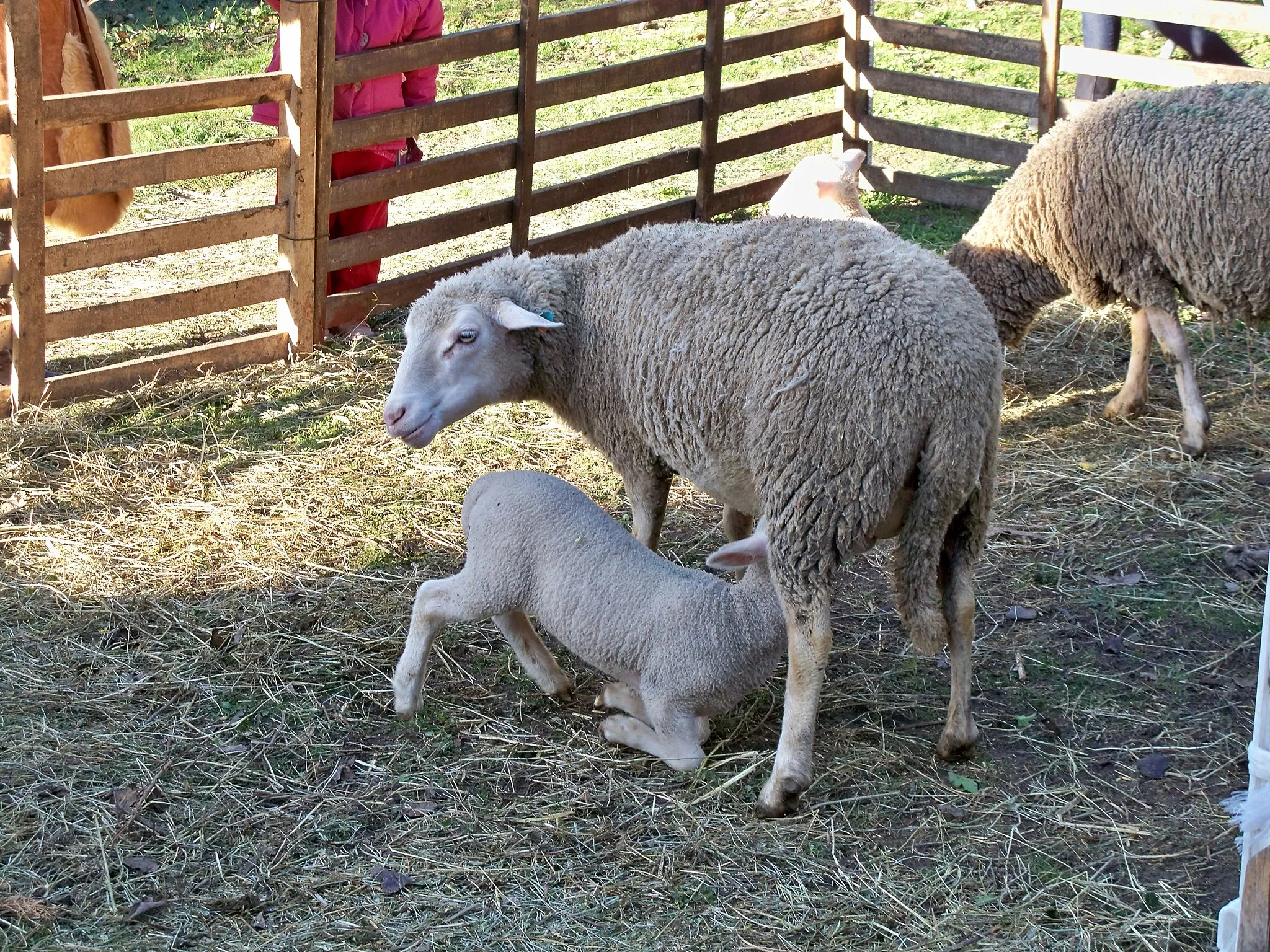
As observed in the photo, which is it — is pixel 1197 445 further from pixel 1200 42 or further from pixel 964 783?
pixel 1200 42

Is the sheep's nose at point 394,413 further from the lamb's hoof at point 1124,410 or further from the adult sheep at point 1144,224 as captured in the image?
the lamb's hoof at point 1124,410

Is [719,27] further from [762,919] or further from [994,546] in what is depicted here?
[762,919]

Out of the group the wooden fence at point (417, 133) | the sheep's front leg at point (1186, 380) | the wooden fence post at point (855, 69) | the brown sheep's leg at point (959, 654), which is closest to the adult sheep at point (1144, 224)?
the sheep's front leg at point (1186, 380)

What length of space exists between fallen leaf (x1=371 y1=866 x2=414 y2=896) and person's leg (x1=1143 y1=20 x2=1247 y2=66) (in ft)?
24.5

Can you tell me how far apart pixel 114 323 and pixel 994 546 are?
4.01 metres

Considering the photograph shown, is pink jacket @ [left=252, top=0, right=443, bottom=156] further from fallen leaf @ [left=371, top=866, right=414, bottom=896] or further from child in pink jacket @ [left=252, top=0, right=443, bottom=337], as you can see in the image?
fallen leaf @ [left=371, top=866, right=414, bottom=896]

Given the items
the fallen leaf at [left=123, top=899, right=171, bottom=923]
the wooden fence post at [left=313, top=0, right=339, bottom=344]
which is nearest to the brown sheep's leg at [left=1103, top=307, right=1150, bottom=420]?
the wooden fence post at [left=313, top=0, right=339, bottom=344]

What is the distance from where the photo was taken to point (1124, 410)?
6.09 meters

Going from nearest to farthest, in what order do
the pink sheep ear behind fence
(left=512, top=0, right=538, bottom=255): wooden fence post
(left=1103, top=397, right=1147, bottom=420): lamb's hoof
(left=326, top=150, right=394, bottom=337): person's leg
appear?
the pink sheep ear behind fence < (left=1103, top=397, right=1147, bottom=420): lamb's hoof < (left=326, top=150, right=394, bottom=337): person's leg < (left=512, top=0, right=538, bottom=255): wooden fence post

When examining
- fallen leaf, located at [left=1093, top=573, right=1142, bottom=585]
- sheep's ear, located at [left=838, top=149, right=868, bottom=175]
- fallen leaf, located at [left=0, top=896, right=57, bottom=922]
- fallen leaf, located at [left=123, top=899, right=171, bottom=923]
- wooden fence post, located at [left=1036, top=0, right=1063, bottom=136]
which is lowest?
fallen leaf, located at [left=123, top=899, right=171, bottom=923]

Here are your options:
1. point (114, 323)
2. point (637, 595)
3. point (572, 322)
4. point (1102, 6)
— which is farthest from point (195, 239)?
point (1102, 6)

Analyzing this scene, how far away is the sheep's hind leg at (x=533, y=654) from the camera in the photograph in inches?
164

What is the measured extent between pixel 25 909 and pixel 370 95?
4790 mm

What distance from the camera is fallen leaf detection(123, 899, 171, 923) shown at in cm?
325
